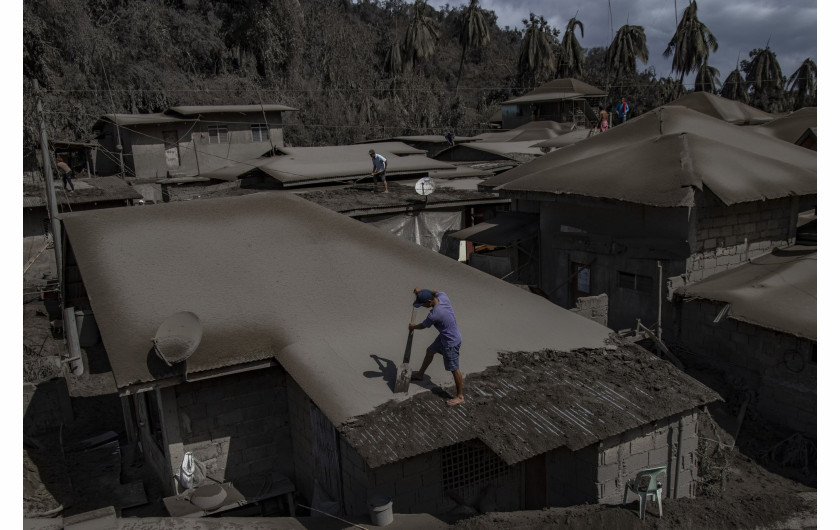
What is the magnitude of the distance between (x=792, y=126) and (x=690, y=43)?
107 ft

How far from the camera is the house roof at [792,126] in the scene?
83.6 feet

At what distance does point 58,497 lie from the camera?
34.9 feet

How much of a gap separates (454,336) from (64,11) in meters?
38.7

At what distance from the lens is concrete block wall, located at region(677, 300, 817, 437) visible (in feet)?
41.0

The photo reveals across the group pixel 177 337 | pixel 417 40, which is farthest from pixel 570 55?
pixel 177 337

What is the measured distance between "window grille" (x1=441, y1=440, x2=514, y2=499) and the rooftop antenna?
383cm

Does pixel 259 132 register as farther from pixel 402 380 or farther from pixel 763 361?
pixel 402 380

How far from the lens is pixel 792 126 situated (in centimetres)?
2628

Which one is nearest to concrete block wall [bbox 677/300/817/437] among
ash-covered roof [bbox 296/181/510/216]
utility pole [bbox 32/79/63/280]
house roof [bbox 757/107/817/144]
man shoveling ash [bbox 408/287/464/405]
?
man shoveling ash [bbox 408/287/464/405]

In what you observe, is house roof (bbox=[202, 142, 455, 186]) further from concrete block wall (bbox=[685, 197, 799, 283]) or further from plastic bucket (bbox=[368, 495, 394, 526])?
plastic bucket (bbox=[368, 495, 394, 526])

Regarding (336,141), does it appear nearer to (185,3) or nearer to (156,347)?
(185,3)

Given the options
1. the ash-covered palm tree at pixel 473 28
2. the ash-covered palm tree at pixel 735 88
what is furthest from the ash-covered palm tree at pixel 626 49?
the ash-covered palm tree at pixel 473 28

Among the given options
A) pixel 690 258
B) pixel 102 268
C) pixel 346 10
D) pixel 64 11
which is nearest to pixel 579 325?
pixel 690 258

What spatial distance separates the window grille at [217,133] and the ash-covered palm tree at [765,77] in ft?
165
